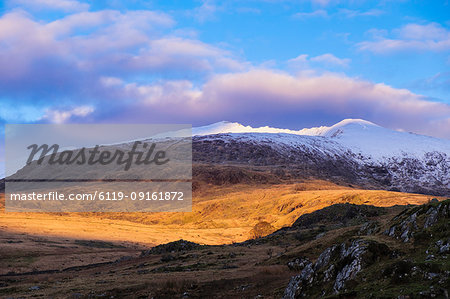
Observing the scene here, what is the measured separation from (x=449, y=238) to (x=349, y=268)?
3.17 metres

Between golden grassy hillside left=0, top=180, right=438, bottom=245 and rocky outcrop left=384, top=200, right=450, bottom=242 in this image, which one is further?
golden grassy hillside left=0, top=180, right=438, bottom=245

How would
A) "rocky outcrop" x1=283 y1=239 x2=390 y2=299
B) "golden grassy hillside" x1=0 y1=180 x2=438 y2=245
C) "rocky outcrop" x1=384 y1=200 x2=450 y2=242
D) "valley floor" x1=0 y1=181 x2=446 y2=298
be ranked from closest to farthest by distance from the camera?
1. "rocky outcrop" x1=283 y1=239 x2=390 y2=299
2. "rocky outcrop" x1=384 y1=200 x2=450 y2=242
3. "valley floor" x1=0 y1=181 x2=446 y2=298
4. "golden grassy hillside" x1=0 y1=180 x2=438 y2=245

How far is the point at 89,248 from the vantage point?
51.2 meters

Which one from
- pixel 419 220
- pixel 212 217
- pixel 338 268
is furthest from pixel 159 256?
pixel 212 217

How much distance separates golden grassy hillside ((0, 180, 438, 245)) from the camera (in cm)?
6456

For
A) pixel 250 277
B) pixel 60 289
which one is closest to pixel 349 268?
pixel 250 277

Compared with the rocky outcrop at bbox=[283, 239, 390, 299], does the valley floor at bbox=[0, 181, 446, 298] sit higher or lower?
lower

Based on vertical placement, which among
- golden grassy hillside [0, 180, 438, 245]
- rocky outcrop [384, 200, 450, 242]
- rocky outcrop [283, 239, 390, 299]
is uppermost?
rocky outcrop [384, 200, 450, 242]

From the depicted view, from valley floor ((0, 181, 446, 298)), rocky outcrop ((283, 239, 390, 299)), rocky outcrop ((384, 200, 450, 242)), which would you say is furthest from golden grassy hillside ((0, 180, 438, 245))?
rocky outcrop ((283, 239, 390, 299))

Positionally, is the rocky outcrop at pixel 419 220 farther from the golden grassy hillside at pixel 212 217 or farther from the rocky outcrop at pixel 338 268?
the golden grassy hillside at pixel 212 217

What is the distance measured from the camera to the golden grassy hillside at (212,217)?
64562 millimetres

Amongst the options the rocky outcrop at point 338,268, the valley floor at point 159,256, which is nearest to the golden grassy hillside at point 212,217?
the valley floor at point 159,256

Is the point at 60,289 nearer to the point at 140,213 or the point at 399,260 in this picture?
the point at 399,260

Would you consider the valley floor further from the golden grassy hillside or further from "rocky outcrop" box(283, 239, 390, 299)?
"rocky outcrop" box(283, 239, 390, 299)
